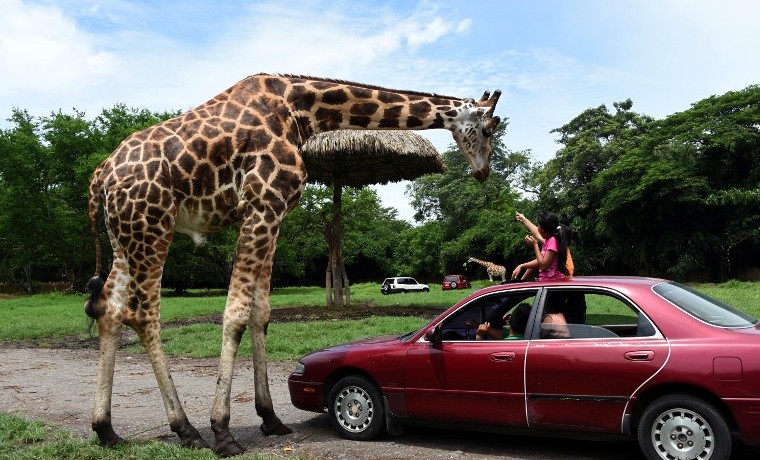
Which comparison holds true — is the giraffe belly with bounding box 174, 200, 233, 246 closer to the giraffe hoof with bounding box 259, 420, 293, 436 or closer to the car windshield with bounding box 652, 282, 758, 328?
the giraffe hoof with bounding box 259, 420, 293, 436

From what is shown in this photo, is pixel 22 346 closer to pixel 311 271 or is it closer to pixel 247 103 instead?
pixel 247 103

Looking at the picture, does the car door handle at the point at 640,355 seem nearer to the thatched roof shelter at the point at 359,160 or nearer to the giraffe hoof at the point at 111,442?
the giraffe hoof at the point at 111,442

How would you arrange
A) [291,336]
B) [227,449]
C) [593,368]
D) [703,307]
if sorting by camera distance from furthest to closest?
[291,336] → [227,449] → [703,307] → [593,368]

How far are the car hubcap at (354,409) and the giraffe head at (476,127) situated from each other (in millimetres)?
2781

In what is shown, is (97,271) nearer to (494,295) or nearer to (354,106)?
(354,106)

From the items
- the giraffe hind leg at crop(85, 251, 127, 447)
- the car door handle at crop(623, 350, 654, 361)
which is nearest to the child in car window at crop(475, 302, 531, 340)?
the car door handle at crop(623, 350, 654, 361)

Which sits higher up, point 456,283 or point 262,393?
point 456,283

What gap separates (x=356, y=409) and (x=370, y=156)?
11.6 m

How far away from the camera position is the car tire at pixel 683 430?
4.80 metres

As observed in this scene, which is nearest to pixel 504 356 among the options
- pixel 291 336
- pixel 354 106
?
Answer: pixel 354 106

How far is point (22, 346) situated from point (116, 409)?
317 inches

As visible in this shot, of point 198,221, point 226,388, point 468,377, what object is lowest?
point 226,388

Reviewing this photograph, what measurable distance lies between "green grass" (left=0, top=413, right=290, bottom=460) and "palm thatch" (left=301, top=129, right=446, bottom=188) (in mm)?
10940

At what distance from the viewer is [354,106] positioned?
7.12 metres
